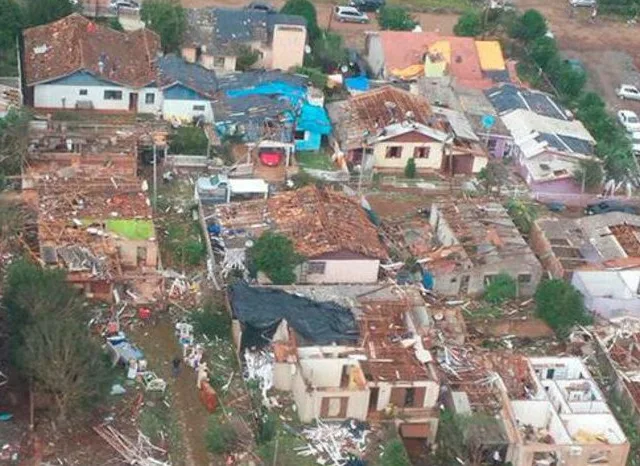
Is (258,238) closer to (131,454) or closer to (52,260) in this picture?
(52,260)

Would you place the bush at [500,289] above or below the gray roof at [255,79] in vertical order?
below

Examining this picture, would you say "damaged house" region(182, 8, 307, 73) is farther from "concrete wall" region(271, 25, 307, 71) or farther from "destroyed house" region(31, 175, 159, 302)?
"destroyed house" region(31, 175, 159, 302)

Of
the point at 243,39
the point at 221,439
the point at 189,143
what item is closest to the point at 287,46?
the point at 243,39

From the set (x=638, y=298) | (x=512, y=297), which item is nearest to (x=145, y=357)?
(x=512, y=297)

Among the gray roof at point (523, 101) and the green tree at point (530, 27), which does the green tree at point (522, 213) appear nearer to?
the gray roof at point (523, 101)

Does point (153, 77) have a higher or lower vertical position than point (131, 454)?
higher

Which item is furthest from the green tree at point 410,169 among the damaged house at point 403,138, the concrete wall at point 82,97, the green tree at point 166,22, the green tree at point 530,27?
the green tree at point 530,27

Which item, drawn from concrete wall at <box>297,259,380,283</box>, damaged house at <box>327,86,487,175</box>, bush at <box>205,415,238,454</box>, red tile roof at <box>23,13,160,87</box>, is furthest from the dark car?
bush at <box>205,415,238,454</box>
